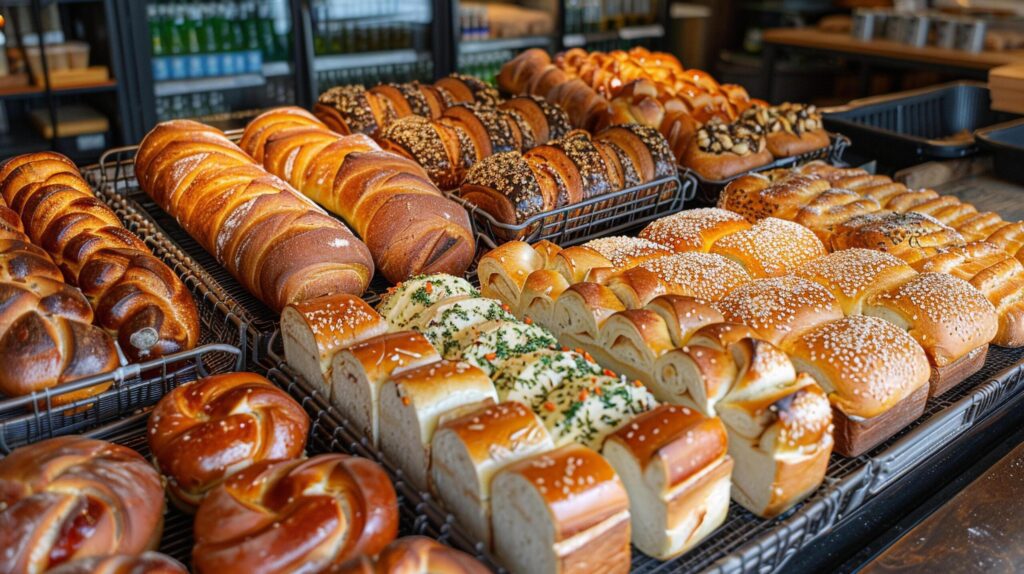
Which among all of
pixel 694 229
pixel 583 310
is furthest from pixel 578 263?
pixel 694 229

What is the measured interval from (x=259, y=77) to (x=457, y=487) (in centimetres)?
522

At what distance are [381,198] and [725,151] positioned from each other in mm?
1616

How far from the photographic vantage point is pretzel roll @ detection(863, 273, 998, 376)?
2.18 metres

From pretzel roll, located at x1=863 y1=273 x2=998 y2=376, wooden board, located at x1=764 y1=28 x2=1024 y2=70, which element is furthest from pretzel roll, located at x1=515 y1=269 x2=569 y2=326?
wooden board, located at x1=764 y1=28 x2=1024 y2=70

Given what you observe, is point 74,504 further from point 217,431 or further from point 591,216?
point 591,216

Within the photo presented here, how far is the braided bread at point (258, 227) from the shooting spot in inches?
96.2

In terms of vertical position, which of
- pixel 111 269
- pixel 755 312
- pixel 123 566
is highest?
pixel 111 269

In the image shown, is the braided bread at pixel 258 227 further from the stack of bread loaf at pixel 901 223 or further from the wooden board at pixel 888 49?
the wooden board at pixel 888 49

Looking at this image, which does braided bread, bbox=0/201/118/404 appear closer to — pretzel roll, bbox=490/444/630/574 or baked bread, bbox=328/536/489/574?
baked bread, bbox=328/536/489/574

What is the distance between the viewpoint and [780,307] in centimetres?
216

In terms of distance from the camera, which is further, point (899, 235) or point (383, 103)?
point (383, 103)

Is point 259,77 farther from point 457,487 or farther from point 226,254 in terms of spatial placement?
point 457,487

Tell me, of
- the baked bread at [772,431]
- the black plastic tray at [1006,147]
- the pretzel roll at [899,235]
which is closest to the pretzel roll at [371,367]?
the baked bread at [772,431]

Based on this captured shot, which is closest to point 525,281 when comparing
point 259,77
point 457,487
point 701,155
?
point 457,487
